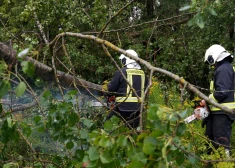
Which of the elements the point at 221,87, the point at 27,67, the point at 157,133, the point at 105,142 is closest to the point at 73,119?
the point at 27,67

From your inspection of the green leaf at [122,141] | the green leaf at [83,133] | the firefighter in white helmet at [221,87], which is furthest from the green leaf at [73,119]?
the firefighter in white helmet at [221,87]

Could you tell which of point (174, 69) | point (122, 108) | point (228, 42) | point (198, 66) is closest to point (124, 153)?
point (122, 108)

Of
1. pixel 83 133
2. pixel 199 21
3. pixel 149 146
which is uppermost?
pixel 199 21

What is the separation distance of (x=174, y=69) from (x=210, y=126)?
547cm

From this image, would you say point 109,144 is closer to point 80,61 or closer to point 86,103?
point 86,103

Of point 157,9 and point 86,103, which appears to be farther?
point 157,9

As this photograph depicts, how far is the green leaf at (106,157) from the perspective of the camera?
5.58ft

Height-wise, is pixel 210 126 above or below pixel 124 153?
below

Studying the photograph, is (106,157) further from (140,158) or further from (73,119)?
(73,119)

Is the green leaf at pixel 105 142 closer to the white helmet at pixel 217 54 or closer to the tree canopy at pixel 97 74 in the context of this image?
the tree canopy at pixel 97 74

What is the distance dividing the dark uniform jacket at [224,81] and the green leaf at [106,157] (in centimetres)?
325

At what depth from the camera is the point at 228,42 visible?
373 inches

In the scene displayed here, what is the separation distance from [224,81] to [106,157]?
132 inches

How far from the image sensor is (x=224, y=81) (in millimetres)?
4816
